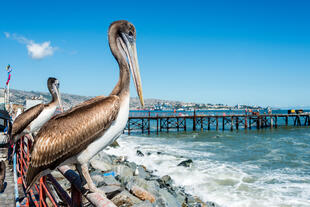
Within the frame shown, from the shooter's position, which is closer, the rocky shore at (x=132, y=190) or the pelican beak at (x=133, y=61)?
the pelican beak at (x=133, y=61)

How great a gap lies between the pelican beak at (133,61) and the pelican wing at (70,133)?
46cm

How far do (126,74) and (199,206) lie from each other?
7751mm

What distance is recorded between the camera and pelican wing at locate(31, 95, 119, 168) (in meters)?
2.79

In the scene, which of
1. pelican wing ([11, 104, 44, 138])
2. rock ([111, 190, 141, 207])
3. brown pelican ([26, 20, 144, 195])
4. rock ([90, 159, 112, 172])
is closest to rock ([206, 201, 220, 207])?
rock ([90, 159, 112, 172])

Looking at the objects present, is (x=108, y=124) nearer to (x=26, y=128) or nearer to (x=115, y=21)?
(x=115, y=21)

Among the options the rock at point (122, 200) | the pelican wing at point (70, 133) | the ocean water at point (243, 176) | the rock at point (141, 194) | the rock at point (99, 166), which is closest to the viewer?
the pelican wing at point (70, 133)

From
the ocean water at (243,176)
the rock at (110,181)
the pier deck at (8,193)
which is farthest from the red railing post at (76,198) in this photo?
the ocean water at (243,176)

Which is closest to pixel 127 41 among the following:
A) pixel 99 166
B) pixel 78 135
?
pixel 78 135

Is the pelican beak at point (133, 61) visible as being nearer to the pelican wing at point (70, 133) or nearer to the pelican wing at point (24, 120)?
the pelican wing at point (70, 133)

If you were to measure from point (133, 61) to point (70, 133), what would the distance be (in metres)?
1.22

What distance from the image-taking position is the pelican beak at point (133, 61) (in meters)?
3.19

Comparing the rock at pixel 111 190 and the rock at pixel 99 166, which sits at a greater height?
the rock at pixel 111 190

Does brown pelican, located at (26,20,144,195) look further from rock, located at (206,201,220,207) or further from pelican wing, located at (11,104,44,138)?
rock, located at (206,201,220,207)

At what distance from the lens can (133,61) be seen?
10.9 feet
